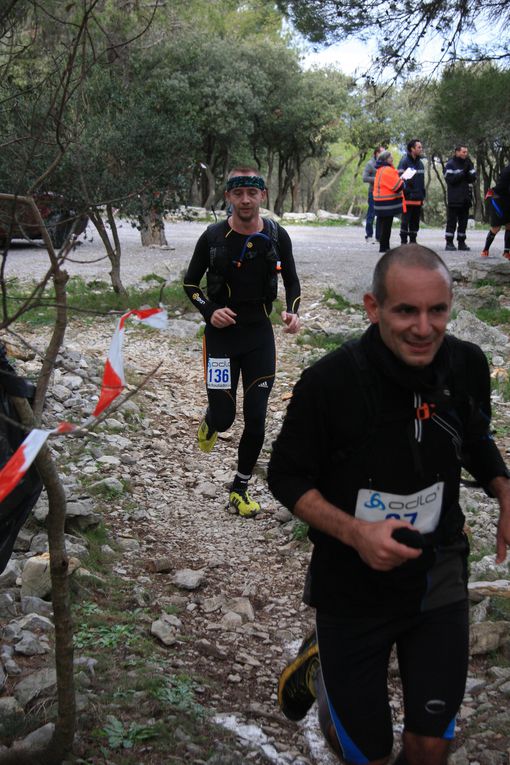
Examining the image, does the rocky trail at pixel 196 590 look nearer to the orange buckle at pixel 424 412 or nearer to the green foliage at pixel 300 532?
the green foliage at pixel 300 532

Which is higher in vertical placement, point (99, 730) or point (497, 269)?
point (497, 269)

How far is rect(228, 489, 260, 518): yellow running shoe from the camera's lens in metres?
5.78

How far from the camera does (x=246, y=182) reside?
527 centimetres

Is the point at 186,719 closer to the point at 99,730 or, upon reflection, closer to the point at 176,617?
the point at 99,730

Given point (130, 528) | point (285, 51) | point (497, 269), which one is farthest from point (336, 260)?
point (285, 51)

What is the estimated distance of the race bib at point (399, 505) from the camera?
240 cm

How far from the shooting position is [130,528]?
5.43 m

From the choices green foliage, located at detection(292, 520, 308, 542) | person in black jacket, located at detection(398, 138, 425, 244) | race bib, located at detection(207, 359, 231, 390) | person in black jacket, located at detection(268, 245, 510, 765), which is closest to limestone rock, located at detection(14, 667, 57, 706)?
person in black jacket, located at detection(268, 245, 510, 765)

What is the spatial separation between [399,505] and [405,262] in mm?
727

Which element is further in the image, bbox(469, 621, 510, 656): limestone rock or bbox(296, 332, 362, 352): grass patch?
bbox(296, 332, 362, 352): grass patch

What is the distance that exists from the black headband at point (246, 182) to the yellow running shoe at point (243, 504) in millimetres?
2136

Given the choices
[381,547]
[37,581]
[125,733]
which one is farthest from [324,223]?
[381,547]

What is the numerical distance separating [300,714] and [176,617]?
1.38m

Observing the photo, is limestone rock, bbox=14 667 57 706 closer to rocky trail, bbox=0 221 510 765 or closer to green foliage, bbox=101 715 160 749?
rocky trail, bbox=0 221 510 765
